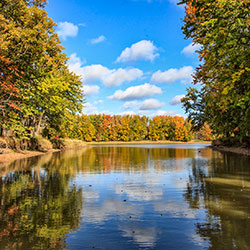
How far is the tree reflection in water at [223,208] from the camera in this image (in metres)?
5.32

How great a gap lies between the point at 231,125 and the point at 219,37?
1736 centimetres

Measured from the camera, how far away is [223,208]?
763 centimetres

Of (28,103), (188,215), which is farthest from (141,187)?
(28,103)

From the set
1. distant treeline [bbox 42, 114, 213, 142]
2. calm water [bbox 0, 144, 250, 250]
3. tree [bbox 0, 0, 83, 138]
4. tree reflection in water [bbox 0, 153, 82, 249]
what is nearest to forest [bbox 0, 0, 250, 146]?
tree [bbox 0, 0, 83, 138]

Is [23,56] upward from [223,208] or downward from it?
upward

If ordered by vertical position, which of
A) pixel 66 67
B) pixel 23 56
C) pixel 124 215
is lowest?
pixel 124 215

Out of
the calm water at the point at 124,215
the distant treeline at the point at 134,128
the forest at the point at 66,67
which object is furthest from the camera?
Result: the distant treeline at the point at 134,128

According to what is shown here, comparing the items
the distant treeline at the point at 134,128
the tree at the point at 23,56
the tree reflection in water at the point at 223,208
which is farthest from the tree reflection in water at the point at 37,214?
the distant treeline at the point at 134,128

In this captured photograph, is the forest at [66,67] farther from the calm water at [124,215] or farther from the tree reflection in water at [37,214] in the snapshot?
the tree reflection in water at [37,214]

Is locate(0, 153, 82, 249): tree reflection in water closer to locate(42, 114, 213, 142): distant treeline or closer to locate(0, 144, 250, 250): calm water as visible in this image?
locate(0, 144, 250, 250): calm water

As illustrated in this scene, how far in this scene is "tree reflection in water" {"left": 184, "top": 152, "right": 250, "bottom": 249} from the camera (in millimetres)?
5324

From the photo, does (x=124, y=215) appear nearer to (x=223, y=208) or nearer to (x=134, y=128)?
(x=223, y=208)

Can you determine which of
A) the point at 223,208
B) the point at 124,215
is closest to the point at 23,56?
the point at 124,215

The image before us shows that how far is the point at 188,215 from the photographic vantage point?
6973mm
